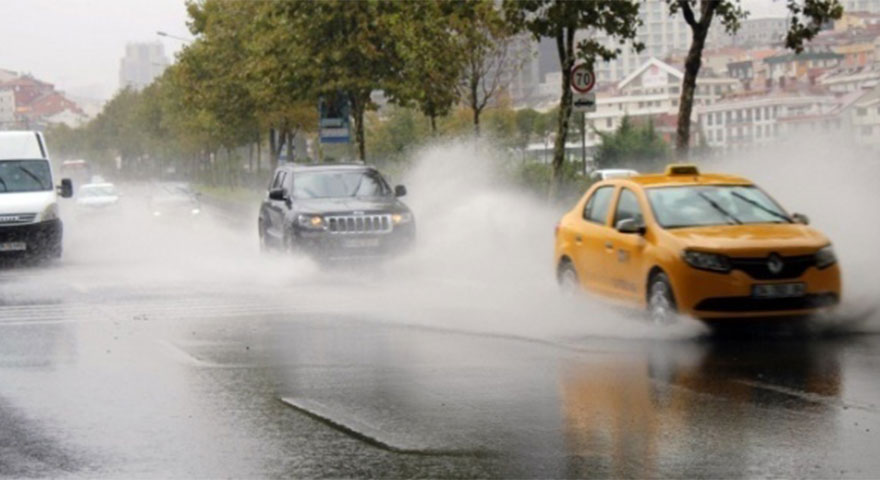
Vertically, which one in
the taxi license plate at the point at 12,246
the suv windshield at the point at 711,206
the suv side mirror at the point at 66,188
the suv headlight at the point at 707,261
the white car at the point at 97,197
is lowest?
the white car at the point at 97,197

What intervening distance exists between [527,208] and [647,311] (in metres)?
21.0

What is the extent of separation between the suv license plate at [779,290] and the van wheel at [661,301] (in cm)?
76

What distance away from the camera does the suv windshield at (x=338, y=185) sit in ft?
88.8

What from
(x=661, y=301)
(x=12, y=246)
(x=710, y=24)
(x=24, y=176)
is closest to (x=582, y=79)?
(x=710, y=24)

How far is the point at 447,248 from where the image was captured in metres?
31.5

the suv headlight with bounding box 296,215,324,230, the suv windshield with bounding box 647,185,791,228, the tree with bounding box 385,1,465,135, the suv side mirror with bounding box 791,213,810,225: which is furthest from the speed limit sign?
the suv side mirror with bounding box 791,213,810,225

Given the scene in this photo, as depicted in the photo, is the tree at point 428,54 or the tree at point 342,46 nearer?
the tree at point 428,54

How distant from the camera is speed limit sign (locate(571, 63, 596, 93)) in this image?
29.5 metres

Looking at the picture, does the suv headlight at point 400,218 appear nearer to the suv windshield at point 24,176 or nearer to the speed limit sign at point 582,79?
the speed limit sign at point 582,79

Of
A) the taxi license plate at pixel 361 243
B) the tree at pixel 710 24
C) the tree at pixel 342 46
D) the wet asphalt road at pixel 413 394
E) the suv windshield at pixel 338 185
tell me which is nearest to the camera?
the wet asphalt road at pixel 413 394

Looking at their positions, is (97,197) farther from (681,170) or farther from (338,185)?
(681,170)

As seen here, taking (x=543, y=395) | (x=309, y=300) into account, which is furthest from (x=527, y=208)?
(x=543, y=395)

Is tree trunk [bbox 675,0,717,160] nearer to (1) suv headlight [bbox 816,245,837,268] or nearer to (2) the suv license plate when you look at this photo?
(1) suv headlight [bbox 816,245,837,268]

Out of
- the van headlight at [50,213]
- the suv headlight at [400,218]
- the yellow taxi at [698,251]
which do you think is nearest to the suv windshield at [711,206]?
the yellow taxi at [698,251]
